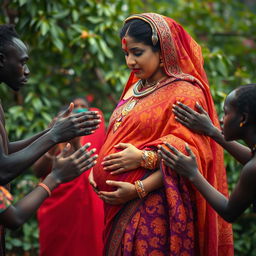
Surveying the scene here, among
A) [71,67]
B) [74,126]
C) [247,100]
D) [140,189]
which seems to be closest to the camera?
[247,100]

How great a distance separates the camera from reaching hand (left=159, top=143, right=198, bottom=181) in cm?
332

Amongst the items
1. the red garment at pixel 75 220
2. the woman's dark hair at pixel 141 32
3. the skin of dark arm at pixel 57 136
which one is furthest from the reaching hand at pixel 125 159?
the red garment at pixel 75 220

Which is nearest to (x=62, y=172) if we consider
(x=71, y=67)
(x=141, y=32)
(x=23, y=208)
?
(x=23, y=208)

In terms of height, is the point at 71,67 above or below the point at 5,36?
below

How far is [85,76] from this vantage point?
6.64 metres

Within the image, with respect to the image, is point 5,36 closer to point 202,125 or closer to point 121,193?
point 121,193

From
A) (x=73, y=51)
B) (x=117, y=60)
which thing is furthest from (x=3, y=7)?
(x=117, y=60)

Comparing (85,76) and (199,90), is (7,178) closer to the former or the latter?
(199,90)

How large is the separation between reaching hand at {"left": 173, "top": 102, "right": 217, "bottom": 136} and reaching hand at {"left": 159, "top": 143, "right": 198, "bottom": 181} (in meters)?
0.25

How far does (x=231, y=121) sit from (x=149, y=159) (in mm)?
662

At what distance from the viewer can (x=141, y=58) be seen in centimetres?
368

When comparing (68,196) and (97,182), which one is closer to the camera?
(97,182)

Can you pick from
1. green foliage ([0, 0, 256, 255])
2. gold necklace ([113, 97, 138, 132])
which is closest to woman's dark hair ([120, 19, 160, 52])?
gold necklace ([113, 97, 138, 132])

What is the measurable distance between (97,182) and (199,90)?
40.3 inches
